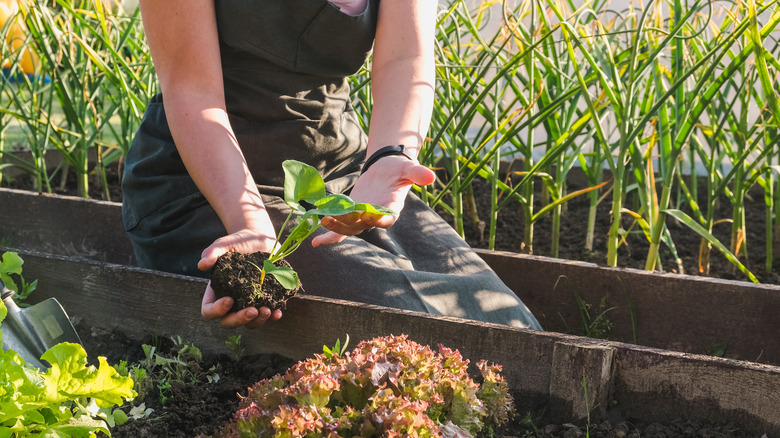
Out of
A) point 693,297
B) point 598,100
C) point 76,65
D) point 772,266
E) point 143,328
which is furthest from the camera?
point 76,65

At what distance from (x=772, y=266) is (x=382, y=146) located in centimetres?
109

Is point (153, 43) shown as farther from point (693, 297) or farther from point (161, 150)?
point (693, 297)

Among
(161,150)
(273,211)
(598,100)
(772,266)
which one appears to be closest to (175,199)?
(161,150)

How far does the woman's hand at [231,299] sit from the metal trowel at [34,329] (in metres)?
0.18

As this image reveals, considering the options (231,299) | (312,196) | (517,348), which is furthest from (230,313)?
(517,348)

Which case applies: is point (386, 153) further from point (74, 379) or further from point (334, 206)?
point (74, 379)

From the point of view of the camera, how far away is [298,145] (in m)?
1.42

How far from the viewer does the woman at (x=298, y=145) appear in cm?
121

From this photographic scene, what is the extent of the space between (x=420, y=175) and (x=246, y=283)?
0.30 m

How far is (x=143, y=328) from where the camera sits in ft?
4.00

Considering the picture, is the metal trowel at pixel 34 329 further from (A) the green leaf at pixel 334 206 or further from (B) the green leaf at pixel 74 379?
(A) the green leaf at pixel 334 206

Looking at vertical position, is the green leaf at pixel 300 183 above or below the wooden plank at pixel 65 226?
above

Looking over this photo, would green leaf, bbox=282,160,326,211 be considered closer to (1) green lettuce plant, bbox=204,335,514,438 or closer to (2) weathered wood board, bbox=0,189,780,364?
(1) green lettuce plant, bbox=204,335,514,438

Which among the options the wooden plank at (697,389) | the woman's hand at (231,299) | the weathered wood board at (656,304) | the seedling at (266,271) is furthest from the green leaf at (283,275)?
the weathered wood board at (656,304)
